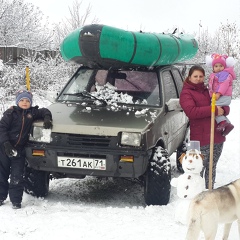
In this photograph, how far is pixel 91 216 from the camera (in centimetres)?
471

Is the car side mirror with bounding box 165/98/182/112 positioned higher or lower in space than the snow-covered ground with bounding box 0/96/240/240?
higher

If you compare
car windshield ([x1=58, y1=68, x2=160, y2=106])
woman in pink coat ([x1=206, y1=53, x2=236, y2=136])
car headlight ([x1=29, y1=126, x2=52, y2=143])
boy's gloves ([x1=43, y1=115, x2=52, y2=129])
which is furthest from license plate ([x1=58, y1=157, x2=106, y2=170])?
woman in pink coat ([x1=206, y1=53, x2=236, y2=136])

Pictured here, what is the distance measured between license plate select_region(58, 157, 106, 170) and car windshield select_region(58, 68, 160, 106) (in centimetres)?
105

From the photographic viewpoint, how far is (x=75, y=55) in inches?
233

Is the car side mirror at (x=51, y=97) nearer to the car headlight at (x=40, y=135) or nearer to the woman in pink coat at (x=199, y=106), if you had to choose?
the car headlight at (x=40, y=135)

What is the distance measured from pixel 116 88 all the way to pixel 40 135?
4.52 feet

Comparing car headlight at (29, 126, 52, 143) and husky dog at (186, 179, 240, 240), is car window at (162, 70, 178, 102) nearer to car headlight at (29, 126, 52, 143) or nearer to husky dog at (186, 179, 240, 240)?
car headlight at (29, 126, 52, 143)

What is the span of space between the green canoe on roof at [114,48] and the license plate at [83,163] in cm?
145

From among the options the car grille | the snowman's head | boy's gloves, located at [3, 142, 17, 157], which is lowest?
boy's gloves, located at [3, 142, 17, 157]

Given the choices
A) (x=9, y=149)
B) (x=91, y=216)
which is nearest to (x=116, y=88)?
(x=9, y=149)

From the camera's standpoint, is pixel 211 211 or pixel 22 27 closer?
pixel 211 211

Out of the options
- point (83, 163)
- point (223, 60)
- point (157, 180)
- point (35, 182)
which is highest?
point (223, 60)

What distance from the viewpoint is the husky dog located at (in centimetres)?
337

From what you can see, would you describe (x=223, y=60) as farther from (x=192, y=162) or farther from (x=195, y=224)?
(x=195, y=224)
